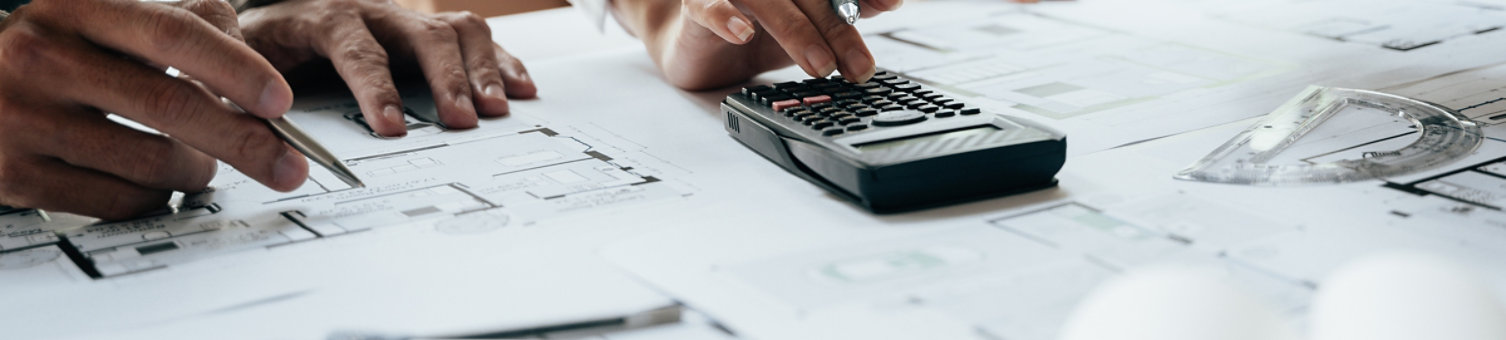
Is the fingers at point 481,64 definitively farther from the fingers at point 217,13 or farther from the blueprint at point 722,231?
the fingers at point 217,13

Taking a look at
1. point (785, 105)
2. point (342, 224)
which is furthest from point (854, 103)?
point (342, 224)

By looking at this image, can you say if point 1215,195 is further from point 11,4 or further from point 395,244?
point 11,4

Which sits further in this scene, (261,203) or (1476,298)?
(261,203)

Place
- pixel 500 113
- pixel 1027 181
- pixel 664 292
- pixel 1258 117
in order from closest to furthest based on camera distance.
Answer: pixel 664 292, pixel 1027 181, pixel 1258 117, pixel 500 113

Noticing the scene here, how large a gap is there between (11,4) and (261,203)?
539mm

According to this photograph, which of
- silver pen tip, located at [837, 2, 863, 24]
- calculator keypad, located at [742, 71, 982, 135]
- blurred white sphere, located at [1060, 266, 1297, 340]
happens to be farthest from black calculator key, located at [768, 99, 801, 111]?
blurred white sphere, located at [1060, 266, 1297, 340]

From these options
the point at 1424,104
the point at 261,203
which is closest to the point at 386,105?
the point at 261,203

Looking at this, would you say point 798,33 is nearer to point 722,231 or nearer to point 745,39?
point 745,39

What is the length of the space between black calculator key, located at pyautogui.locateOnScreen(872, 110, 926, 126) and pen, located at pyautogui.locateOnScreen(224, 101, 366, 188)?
0.79ft

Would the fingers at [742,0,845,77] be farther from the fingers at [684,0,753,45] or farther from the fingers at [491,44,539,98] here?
the fingers at [491,44,539,98]

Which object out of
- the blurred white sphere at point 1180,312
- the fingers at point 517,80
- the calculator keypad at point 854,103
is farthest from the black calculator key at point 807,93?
the blurred white sphere at point 1180,312

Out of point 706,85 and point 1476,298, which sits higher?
point 1476,298

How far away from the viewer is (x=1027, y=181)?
1.79ft

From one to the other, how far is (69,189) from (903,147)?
37 centimetres
